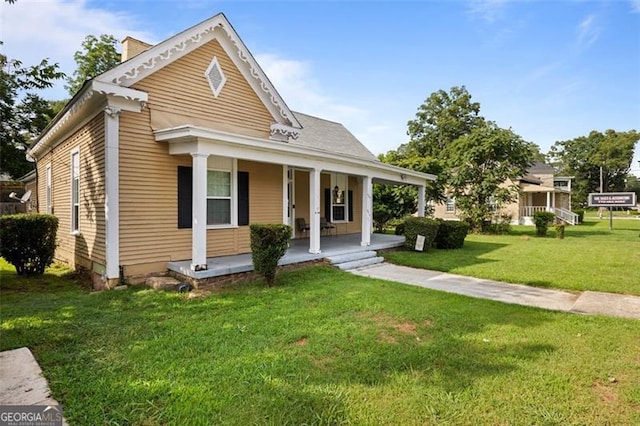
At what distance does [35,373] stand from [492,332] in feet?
17.3

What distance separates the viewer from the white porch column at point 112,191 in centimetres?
684

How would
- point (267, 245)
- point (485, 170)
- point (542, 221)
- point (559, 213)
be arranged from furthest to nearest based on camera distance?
point (559, 213), point (485, 170), point (542, 221), point (267, 245)

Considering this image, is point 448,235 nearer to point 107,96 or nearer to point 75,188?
point 107,96

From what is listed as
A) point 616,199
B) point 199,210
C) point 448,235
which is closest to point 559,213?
point 616,199

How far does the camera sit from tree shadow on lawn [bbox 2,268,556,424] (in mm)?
2928

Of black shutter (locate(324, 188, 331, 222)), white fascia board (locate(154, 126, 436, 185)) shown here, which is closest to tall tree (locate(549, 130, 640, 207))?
black shutter (locate(324, 188, 331, 222))

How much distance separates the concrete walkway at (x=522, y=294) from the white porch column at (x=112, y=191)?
5427 mm

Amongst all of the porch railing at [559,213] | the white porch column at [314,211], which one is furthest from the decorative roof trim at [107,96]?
the porch railing at [559,213]

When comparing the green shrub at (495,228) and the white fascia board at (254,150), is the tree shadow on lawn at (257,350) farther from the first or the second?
the green shrub at (495,228)

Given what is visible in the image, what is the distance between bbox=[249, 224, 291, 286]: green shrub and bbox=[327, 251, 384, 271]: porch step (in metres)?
2.55

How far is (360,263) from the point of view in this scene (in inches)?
381

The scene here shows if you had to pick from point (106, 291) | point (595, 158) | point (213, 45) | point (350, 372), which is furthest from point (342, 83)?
point (595, 158)

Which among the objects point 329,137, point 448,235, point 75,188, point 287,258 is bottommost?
point 287,258

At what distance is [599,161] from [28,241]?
68.4 meters
